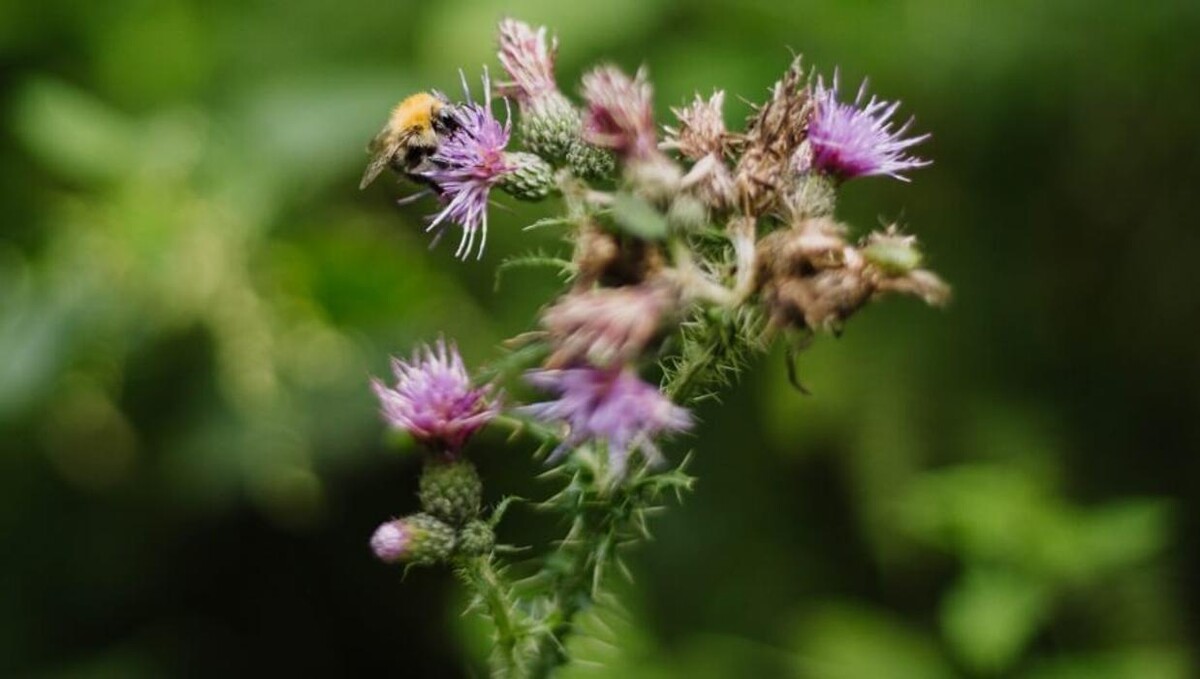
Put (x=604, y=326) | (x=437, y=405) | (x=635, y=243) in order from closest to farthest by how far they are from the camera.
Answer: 1. (x=604, y=326)
2. (x=635, y=243)
3. (x=437, y=405)

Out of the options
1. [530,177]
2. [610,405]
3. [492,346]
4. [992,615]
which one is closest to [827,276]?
[610,405]

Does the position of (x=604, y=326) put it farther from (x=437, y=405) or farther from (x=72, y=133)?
(x=72, y=133)

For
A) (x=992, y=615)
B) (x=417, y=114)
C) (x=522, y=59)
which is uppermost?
(x=992, y=615)

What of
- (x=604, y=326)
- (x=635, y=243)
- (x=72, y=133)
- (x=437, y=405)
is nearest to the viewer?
(x=604, y=326)

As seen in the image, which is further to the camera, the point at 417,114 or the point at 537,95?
the point at 417,114

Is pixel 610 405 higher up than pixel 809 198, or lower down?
lower down

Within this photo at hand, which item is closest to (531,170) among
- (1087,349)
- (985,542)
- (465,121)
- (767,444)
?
(465,121)

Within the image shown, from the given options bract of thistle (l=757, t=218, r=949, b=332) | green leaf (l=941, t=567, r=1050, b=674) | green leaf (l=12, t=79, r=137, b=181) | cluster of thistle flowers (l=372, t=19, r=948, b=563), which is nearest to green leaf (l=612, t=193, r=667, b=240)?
cluster of thistle flowers (l=372, t=19, r=948, b=563)

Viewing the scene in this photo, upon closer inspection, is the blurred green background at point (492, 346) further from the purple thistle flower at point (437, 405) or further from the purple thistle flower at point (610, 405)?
the purple thistle flower at point (610, 405)
